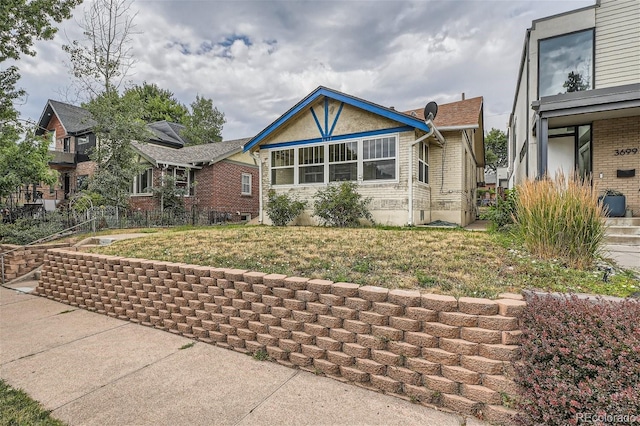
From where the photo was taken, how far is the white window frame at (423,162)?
9.66 m

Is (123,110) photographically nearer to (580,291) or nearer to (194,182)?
(194,182)

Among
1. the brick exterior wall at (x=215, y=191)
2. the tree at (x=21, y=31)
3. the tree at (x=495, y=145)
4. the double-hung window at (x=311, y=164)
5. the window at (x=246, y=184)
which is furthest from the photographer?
the tree at (x=495, y=145)

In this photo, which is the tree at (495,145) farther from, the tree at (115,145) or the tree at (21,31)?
the tree at (21,31)

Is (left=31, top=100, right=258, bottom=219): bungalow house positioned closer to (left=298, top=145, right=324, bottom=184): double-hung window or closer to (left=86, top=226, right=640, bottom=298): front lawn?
(left=298, top=145, right=324, bottom=184): double-hung window

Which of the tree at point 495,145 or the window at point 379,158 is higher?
the tree at point 495,145

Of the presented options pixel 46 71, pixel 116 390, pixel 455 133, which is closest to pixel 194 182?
pixel 46 71

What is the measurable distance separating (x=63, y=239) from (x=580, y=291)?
1138 centimetres

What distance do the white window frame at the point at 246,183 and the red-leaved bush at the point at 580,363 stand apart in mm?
16784

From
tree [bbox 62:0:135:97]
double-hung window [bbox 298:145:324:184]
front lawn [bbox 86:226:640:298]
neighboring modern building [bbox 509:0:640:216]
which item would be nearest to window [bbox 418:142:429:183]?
neighboring modern building [bbox 509:0:640:216]

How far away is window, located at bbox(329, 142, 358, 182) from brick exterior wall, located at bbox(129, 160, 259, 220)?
26.4 ft

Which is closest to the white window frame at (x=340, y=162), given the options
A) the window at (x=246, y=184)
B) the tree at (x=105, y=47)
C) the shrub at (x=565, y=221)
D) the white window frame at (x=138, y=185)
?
the shrub at (x=565, y=221)

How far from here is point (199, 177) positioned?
53.2ft

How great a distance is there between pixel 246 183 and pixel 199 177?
2806 mm

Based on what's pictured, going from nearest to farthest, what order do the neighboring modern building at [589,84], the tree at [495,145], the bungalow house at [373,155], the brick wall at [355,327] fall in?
the brick wall at [355,327] → the neighboring modern building at [589,84] → the bungalow house at [373,155] → the tree at [495,145]
